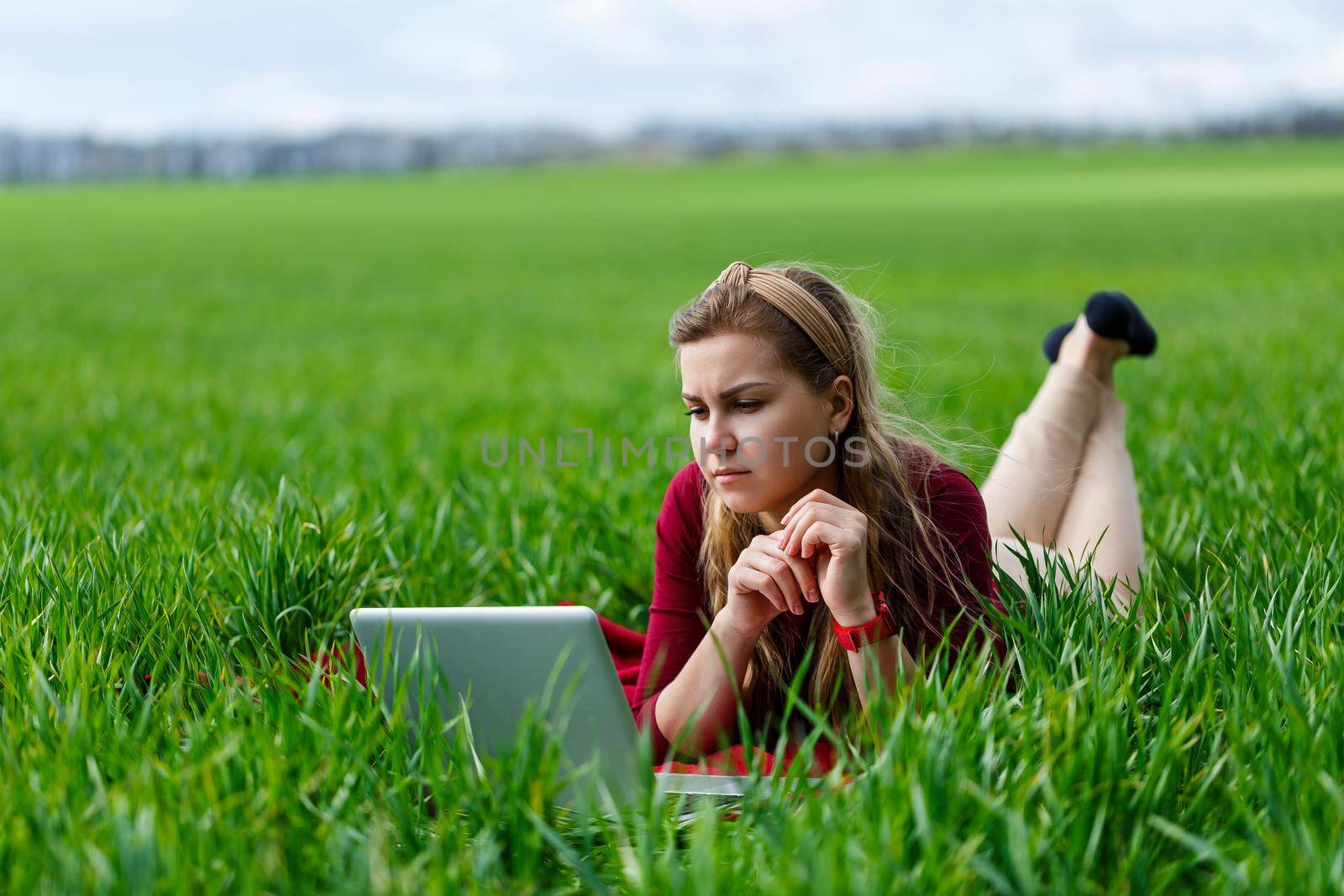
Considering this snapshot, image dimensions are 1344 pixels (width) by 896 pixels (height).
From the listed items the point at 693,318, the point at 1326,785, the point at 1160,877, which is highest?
the point at 693,318

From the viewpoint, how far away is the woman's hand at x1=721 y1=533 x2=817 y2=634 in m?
2.28

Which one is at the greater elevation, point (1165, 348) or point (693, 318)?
point (693, 318)

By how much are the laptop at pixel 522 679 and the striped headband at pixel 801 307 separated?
76 cm

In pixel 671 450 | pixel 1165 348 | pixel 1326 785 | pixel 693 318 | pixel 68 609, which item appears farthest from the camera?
pixel 1165 348

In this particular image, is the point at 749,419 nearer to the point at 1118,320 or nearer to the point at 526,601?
the point at 526,601

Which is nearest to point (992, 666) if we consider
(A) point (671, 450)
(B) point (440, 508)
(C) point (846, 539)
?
(C) point (846, 539)

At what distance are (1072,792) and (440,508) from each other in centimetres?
234

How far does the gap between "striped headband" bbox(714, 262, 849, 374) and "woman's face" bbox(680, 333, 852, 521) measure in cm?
9

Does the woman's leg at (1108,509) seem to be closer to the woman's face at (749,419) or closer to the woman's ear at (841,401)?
the woman's ear at (841,401)

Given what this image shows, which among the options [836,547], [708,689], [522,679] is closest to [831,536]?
[836,547]

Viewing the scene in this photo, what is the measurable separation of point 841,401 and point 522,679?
0.87m

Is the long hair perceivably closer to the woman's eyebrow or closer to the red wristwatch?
the woman's eyebrow

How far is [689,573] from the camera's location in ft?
9.18

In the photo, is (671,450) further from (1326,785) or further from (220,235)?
(220,235)
